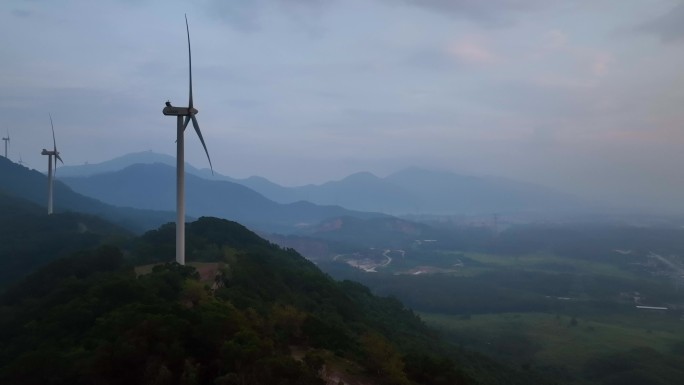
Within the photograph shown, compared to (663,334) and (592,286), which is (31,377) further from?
(592,286)

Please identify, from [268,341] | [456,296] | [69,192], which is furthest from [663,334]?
[69,192]

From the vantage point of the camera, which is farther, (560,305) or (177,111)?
(560,305)


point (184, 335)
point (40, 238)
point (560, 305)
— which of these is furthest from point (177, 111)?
point (560, 305)

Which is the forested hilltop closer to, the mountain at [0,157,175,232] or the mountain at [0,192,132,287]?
the mountain at [0,192,132,287]

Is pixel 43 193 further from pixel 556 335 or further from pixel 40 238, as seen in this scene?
pixel 556 335

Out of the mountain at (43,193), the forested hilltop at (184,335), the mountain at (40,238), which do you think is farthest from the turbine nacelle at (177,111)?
the mountain at (43,193)

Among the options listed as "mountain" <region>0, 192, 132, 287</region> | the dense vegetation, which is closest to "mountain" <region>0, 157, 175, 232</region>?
the dense vegetation

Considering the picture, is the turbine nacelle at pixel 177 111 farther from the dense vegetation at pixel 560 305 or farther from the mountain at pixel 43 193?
the mountain at pixel 43 193
